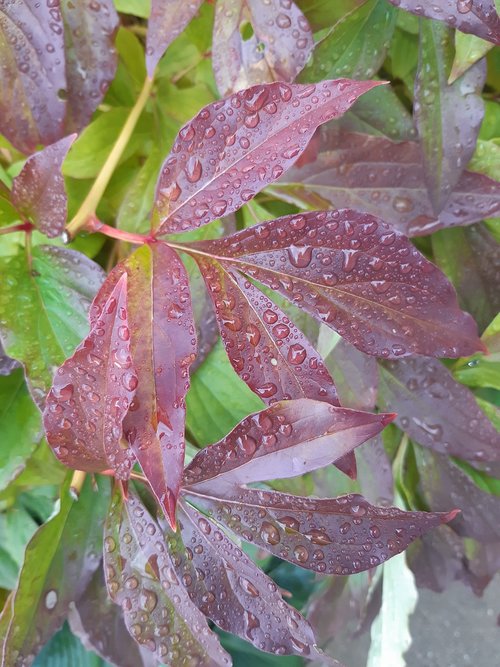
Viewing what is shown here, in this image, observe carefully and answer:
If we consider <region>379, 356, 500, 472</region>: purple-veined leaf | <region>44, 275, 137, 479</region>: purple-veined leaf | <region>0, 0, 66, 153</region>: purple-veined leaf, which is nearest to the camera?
<region>44, 275, 137, 479</region>: purple-veined leaf

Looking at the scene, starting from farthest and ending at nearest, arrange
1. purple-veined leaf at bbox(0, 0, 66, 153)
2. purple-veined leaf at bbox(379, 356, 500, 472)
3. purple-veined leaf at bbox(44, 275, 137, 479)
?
1. purple-veined leaf at bbox(379, 356, 500, 472)
2. purple-veined leaf at bbox(0, 0, 66, 153)
3. purple-veined leaf at bbox(44, 275, 137, 479)

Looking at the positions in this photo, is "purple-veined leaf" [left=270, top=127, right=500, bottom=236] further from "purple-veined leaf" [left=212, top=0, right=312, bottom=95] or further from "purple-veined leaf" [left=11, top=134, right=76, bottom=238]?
"purple-veined leaf" [left=11, top=134, right=76, bottom=238]

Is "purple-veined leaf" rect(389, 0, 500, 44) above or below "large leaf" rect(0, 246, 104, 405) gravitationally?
above

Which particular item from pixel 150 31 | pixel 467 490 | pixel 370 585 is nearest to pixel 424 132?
pixel 150 31

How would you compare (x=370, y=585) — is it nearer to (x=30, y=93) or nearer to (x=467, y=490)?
(x=467, y=490)

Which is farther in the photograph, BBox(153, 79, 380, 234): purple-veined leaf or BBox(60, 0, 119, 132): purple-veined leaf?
BBox(60, 0, 119, 132): purple-veined leaf

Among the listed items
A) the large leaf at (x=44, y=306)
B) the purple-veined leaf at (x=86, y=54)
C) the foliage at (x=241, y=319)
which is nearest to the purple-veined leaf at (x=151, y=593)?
the foliage at (x=241, y=319)

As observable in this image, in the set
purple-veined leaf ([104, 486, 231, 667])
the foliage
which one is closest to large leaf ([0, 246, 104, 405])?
the foliage
